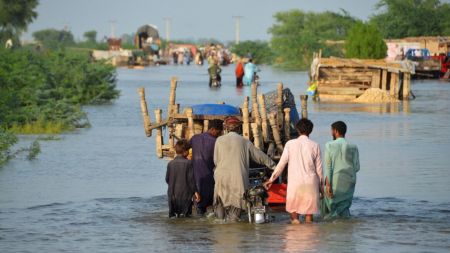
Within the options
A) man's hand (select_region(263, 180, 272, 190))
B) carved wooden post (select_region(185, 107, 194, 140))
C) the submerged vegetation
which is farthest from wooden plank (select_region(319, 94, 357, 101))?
man's hand (select_region(263, 180, 272, 190))

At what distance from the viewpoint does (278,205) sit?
15.0 meters

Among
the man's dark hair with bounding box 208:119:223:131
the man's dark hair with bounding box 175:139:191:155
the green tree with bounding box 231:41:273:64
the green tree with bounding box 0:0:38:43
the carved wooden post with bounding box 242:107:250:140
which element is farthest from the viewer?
the green tree with bounding box 231:41:273:64

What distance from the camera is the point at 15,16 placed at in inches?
3137

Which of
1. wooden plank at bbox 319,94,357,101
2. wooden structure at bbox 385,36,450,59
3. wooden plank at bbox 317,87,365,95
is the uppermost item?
wooden structure at bbox 385,36,450,59

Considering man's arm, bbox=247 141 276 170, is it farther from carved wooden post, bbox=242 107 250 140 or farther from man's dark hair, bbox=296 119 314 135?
carved wooden post, bbox=242 107 250 140

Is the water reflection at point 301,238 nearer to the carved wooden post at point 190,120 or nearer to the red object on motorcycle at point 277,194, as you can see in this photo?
the red object on motorcycle at point 277,194

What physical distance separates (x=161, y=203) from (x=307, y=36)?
75089 millimetres

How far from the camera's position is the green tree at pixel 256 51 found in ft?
341

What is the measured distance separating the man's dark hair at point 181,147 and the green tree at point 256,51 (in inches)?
3479

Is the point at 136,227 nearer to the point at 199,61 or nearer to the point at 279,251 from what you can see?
the point at 279,251

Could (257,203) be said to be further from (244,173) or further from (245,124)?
(245,124)

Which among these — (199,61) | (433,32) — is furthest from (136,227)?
(199,61)

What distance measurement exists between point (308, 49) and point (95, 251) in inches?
3036

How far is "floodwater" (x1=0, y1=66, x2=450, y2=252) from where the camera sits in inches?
511
